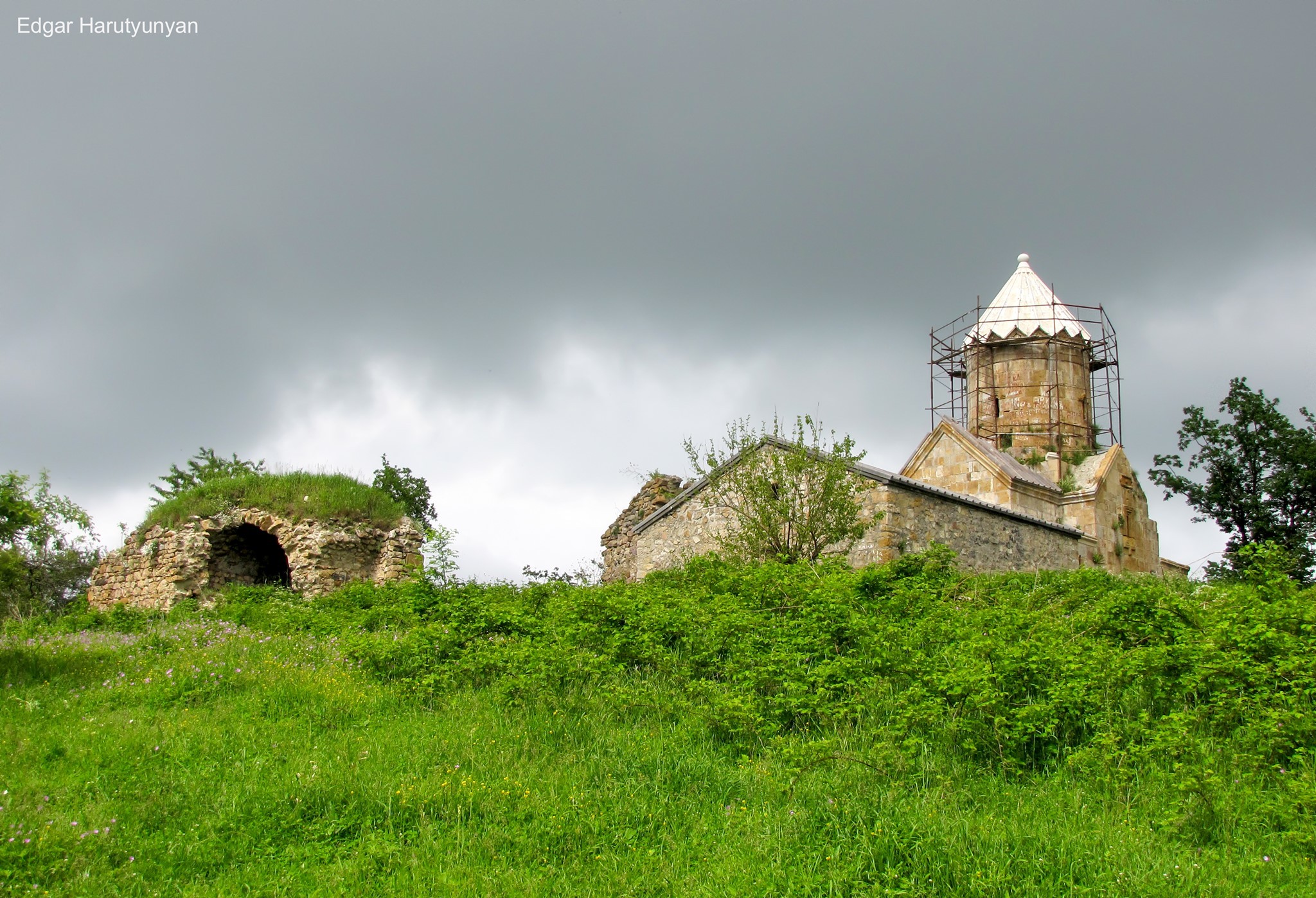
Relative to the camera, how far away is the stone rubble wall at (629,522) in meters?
20.5

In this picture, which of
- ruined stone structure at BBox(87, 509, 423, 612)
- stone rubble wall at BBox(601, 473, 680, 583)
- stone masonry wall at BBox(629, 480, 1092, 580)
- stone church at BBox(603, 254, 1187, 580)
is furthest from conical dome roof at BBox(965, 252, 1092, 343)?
ruined stone structure at BBox(87, 509, 423, 612)

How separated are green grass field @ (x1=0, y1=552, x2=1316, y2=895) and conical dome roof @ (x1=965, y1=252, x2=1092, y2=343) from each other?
2031 cm

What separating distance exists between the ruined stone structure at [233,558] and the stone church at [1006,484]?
4.76 m

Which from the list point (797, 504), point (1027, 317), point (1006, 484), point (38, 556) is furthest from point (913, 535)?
point (38, 556)

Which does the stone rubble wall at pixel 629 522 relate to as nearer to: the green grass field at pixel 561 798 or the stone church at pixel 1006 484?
the stone church at pixel 1006 484

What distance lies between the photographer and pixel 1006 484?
23469 mm

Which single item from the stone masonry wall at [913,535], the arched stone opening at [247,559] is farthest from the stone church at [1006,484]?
the arched stone opening at [247,559]

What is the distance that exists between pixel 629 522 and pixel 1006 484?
962 centimetres

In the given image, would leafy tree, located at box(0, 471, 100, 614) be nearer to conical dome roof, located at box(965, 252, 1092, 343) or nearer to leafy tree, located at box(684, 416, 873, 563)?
leafy tree, located at box(684, 416, 873, 563)

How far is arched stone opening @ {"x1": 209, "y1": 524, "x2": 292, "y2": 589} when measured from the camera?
19.0 meters

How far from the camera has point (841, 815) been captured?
5.07 metres

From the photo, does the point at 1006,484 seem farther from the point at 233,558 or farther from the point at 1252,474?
the point at 233,558

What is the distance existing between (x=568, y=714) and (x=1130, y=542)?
22591mm

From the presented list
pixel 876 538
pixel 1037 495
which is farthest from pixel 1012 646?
pixel 1037 495
